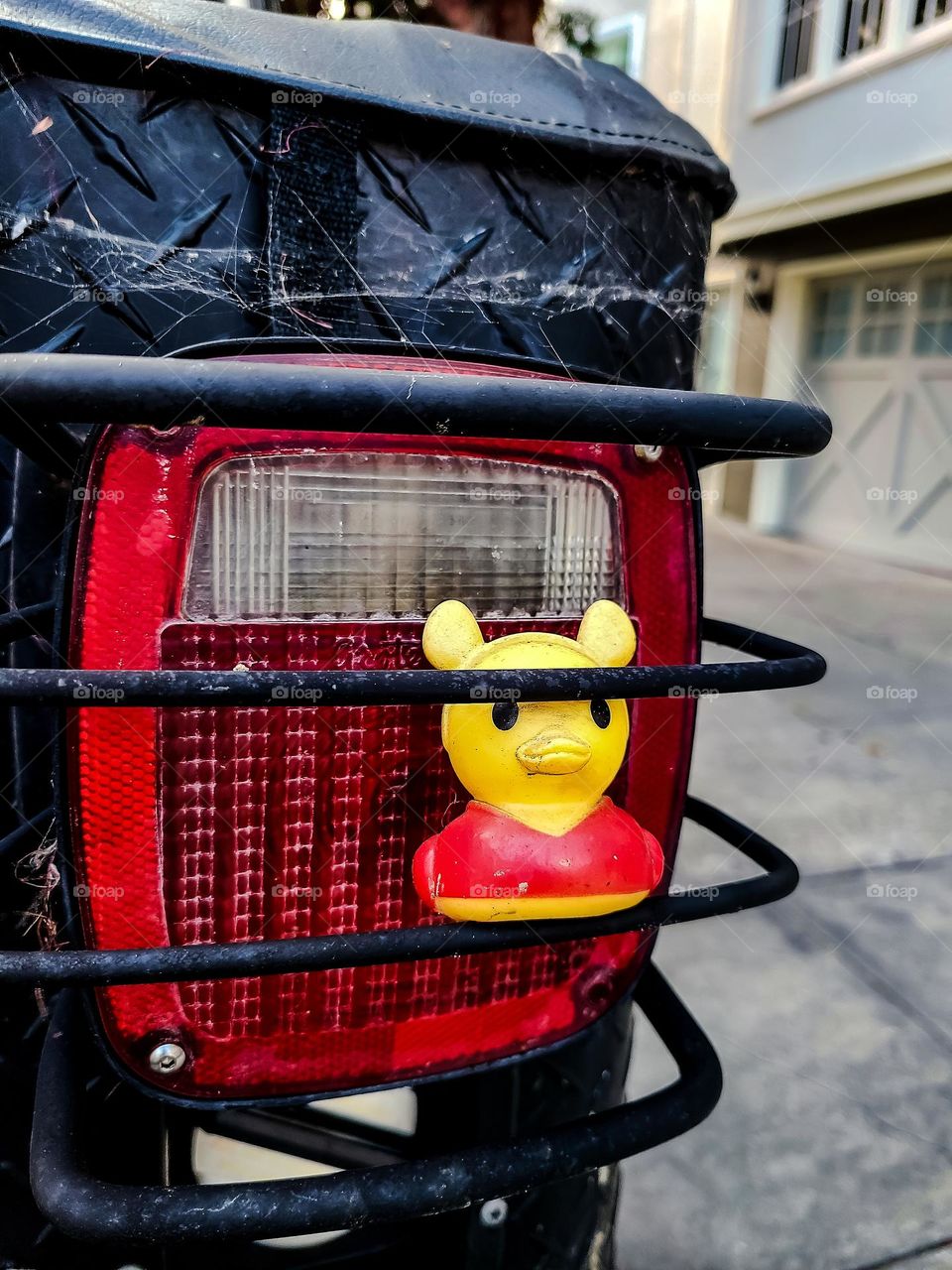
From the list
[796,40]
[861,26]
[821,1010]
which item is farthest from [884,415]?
[821,1010]

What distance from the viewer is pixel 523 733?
62 centimetres

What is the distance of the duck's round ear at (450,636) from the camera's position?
63 centimetres

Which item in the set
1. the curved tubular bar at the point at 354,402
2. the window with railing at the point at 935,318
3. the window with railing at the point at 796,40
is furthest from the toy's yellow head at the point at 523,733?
the window with railing at the point at 796,40

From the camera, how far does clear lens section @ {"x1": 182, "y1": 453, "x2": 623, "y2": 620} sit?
0.63 meters

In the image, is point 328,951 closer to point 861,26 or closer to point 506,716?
point 506,716

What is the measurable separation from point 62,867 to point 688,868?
1.97m

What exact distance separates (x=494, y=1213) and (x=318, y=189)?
957mm

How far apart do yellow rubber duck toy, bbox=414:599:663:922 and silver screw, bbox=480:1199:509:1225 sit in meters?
0.45

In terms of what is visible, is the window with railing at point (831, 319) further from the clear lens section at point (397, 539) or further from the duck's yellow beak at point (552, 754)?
the duck's yellow beak at point (552, 754)

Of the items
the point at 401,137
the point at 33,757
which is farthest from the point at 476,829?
the point at 401,137

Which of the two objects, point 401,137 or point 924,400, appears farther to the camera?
point 924,400

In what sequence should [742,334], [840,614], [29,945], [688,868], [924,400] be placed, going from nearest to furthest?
[29,945]
[688,868]
[840,614]
[924,400]
[742,334]

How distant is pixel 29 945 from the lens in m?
0.87

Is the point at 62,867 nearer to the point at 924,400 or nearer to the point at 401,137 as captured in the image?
the point at 401,137
